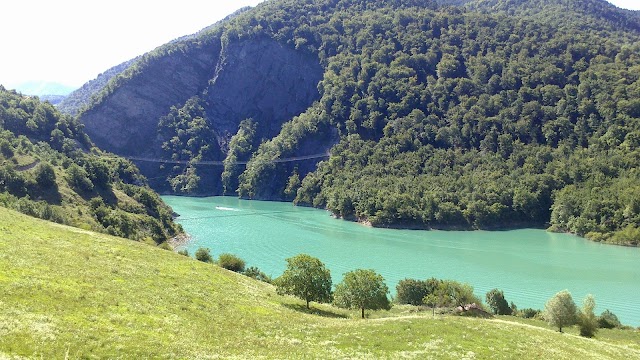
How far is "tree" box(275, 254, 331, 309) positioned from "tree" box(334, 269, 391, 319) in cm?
126

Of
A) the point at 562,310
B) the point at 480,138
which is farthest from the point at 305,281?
the point at 480,138

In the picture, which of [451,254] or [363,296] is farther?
[451,254]

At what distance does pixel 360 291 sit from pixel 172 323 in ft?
60.4

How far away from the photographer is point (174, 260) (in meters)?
41.1

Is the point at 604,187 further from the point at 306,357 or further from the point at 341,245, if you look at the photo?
the point at 306,357

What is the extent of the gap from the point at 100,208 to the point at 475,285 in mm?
58057

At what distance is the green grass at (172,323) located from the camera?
19.7 metres

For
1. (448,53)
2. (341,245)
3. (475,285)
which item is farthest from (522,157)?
(475,285)

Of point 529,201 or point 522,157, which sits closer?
point 529,201

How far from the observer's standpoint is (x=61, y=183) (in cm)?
8019

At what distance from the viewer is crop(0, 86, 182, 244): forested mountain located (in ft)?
234

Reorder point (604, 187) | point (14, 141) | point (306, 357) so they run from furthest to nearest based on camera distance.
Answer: point (604, 187) → point (14, 141) → point (306, 357)

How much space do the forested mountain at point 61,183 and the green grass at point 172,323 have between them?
3238cm

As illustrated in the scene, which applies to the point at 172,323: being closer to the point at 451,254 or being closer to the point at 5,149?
the point at 5,149
